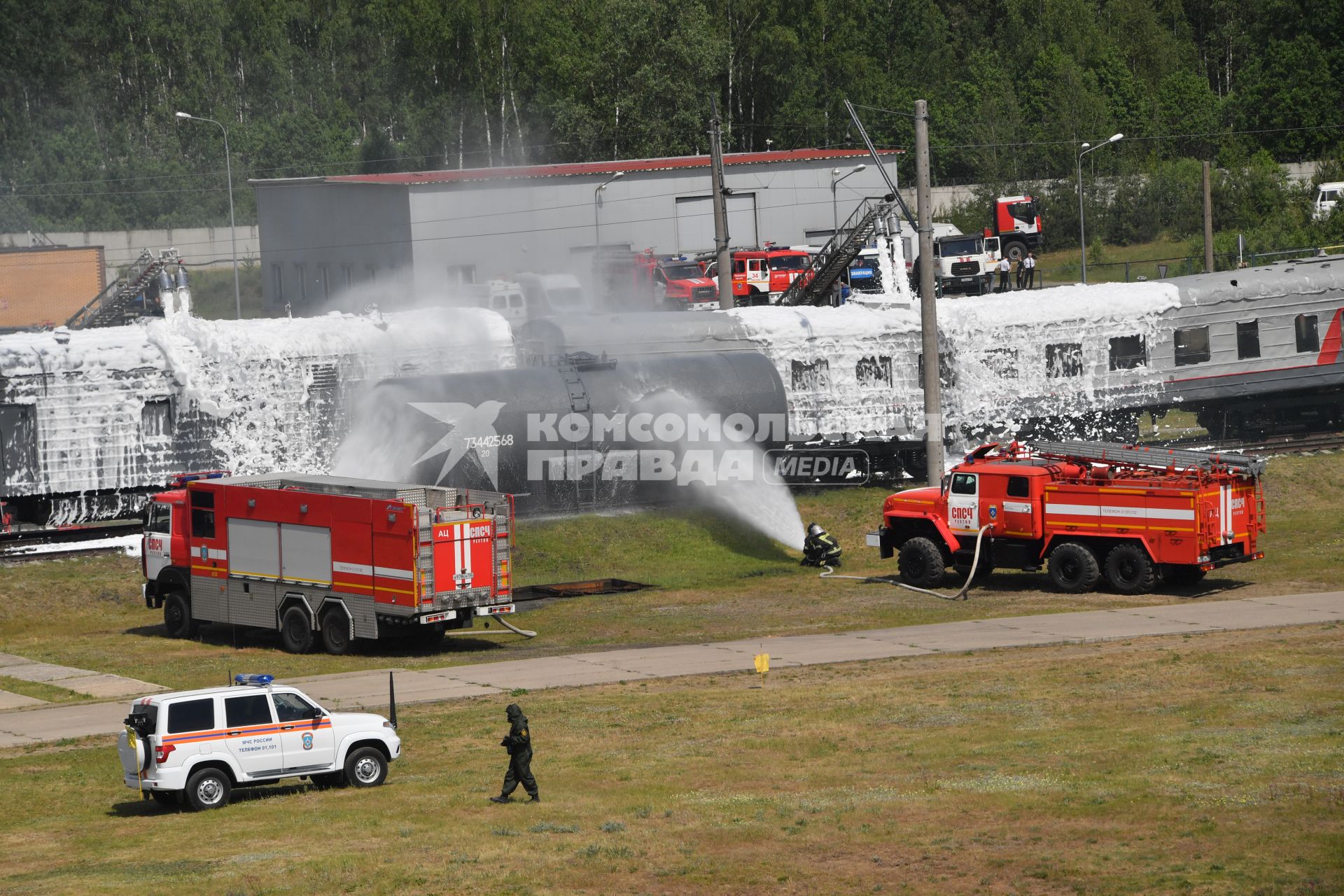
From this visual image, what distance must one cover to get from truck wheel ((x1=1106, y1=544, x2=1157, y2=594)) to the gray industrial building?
4251cm

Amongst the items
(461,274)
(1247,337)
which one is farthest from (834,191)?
(1247,337)

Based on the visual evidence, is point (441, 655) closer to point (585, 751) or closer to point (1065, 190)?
point (585, 751)

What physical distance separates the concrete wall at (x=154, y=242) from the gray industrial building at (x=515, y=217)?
2589 cm

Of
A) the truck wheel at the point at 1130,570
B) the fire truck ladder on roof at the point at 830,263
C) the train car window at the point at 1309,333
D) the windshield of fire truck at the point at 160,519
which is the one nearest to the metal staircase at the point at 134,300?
the fire truck ladder on roof at the point at 830,263

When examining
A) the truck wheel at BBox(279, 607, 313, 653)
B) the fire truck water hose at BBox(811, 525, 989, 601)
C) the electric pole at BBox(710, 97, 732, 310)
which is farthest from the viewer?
the electric pole at BBox(710, 97, 732, 310)

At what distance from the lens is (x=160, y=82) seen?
112m

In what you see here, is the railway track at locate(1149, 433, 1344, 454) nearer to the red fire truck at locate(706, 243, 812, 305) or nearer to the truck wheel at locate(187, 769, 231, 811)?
the red fire truck at locate(706, 243, 812, 305)

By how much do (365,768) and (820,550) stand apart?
18.0m

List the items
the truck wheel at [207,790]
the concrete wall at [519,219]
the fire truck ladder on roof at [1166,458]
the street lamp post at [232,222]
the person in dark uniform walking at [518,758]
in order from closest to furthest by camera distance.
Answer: the person in dark uniform walking at [518,758]
the truck wheel at [207,790]
the fire truck ladder on roof at [1166,458]
the street lamp post at [232,222]
the concrete wall at [519,219]

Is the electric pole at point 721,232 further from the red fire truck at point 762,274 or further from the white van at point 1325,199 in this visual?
the white van at point 1325,199

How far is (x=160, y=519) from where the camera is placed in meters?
30.4

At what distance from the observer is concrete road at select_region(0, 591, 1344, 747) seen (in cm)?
2300

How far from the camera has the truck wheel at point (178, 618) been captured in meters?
29.8

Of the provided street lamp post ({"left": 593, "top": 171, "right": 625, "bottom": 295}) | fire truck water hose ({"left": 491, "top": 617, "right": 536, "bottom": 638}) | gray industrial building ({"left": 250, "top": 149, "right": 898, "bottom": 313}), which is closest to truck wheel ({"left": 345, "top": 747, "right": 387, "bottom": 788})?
fire truck water hose ({"left": 491, "top": 617, "right": 536, "bottom": 638})
